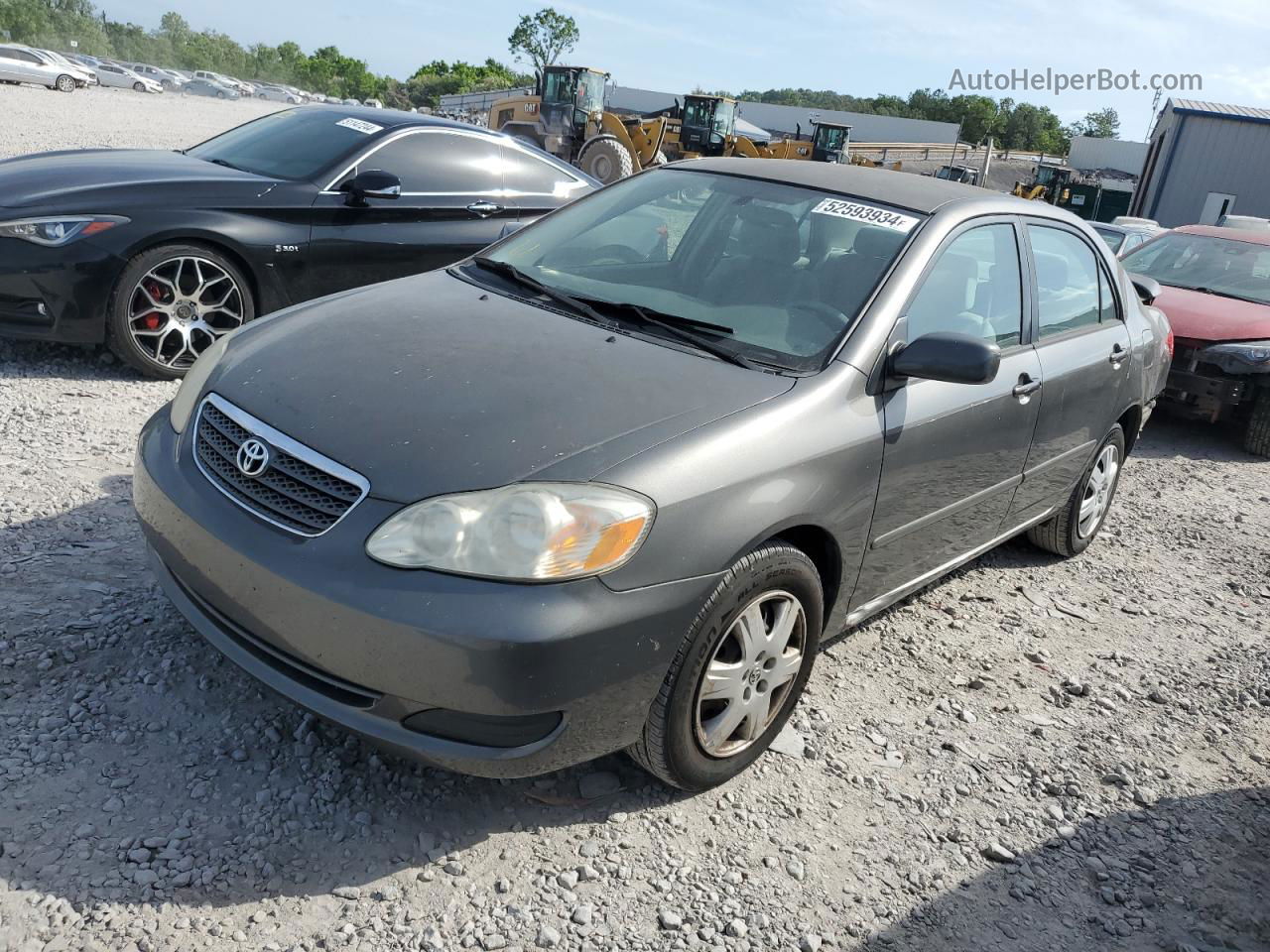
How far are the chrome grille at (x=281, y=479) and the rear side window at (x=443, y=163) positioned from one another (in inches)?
148

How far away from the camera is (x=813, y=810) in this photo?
297 centimetres

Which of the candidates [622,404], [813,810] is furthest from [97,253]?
[813,810]

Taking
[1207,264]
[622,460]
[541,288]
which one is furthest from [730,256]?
[1207,264]

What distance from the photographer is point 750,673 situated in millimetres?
2877

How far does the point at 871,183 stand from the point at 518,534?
2.24 metres

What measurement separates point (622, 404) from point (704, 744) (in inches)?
37.8

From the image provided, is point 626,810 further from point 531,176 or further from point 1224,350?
point 1224,350

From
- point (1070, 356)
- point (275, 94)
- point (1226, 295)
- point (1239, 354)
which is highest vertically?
point (1070, 356)

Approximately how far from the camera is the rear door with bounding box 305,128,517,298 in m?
5.92

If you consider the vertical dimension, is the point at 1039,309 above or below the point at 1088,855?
above

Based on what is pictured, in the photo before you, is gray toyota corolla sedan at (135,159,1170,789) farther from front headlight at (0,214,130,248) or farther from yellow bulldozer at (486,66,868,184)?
yellow bulldozer at (486,66,868,184)

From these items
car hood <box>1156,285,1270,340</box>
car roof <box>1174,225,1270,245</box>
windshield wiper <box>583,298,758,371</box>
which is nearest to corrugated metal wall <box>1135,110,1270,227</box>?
car roof <box>1174,225,1270,245</box>

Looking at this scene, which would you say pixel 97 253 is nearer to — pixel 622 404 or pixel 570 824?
pixel 622 404

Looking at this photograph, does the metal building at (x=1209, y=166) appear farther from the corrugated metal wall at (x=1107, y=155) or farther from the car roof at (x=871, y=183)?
the car roof at (x=871, y=183)
